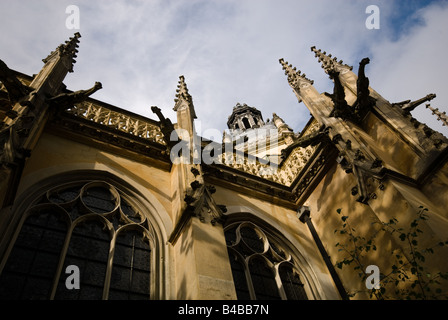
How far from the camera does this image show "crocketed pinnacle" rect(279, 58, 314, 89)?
11492 mm

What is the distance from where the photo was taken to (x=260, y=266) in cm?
729

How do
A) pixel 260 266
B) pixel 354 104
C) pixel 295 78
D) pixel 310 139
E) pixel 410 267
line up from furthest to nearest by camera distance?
pixel 295 78
pixel 354 104
pixel 310 139
pixel 260 266
pixel 410 267

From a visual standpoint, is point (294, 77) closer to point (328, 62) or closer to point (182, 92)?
point (328, 62)

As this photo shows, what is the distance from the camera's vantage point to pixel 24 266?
5020 mm

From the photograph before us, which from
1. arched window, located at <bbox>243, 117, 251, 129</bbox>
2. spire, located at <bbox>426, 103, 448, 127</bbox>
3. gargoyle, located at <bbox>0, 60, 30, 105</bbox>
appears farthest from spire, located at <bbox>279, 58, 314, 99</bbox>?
arched window, located at <bbox>243, 117, 251, 129</bbox>

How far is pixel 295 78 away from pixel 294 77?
0.29 feet

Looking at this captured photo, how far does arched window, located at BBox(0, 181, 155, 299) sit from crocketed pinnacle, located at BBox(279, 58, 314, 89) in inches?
269

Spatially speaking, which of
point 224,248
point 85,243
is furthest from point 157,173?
point 224,248

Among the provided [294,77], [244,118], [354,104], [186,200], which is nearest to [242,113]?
[244,118]

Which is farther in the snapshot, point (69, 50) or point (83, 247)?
point (69, 50)

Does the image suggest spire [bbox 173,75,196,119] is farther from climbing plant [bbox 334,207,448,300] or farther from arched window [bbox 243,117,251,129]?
arched window [bbox 243,117,251,129]
